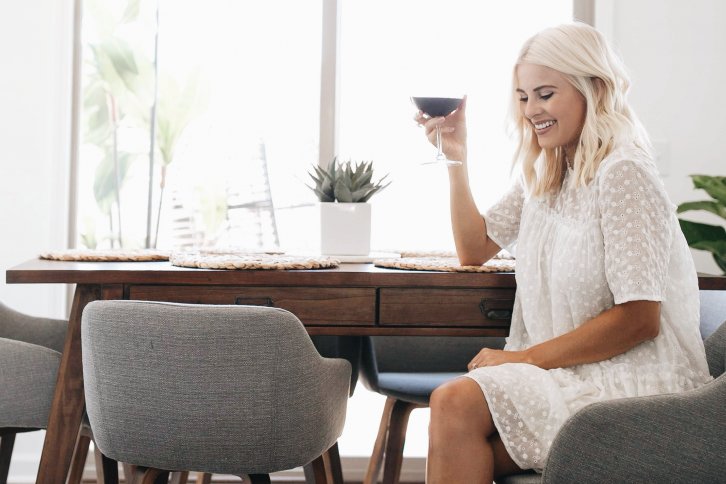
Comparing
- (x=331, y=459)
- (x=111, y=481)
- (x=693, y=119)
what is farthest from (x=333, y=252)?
(x=693, y=119)

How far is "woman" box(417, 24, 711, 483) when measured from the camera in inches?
63.1

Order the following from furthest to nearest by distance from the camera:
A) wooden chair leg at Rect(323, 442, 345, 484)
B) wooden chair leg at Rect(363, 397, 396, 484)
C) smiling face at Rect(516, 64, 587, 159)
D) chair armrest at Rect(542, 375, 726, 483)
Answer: wooden chair leg at Rect(363, 397, 396, 484)
wooden chair leg at Rect(323, 442, 345, 484)
smiling face at Rect(516, 64, 587, 159)
chair armrest at Rect(542, 375, 726, 483)

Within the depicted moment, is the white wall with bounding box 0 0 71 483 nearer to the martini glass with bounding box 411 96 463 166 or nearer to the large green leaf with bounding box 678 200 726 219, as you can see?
the martini glass with bounding box 411 96 463 166

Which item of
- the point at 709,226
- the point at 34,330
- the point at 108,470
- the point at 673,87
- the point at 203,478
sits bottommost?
the point at 203,478

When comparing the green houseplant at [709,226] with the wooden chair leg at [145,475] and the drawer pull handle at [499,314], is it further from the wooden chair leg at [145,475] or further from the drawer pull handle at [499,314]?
the wooden chair leg at [145,475]

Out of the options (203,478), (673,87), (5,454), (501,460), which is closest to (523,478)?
(501,460)

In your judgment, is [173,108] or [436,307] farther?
[173,108]

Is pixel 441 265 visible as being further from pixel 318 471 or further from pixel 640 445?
pixel 640 445

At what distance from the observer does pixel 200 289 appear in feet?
6.17

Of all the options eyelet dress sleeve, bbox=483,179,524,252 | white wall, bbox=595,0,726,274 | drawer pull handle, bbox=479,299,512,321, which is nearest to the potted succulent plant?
eyelet dress sleeve, bbox=483,179,524,252

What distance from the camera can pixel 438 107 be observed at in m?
2.04

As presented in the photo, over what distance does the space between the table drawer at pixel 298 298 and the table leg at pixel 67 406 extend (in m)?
0.12

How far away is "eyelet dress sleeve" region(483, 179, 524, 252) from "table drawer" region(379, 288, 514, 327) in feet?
0.74

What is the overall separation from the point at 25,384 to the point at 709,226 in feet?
6.91
